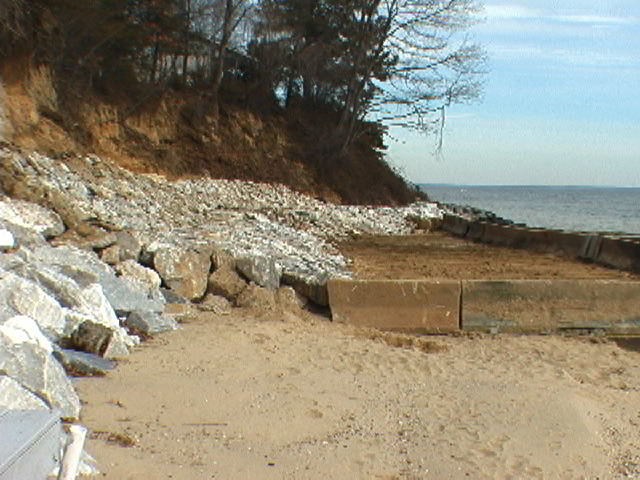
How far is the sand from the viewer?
422 cm

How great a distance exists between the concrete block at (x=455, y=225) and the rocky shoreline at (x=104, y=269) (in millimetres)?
5637

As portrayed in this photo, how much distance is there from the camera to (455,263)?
13008 millimetres

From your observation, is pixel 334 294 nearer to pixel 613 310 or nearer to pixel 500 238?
pixel 613 310

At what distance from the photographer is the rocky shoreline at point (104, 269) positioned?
4695 mm

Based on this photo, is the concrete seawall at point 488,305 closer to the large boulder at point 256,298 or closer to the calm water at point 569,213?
the large boulder at point 256,298

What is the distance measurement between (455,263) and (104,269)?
7.06m

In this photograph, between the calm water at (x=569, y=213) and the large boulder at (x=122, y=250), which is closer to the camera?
the large boulder at (x=122, y=250)

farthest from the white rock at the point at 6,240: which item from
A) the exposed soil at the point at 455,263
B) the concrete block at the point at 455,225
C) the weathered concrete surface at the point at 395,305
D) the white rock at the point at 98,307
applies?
the concrete block at the point at 455,225

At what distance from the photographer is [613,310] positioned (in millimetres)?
8602

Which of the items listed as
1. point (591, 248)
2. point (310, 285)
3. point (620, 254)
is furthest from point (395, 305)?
point (591, 248)

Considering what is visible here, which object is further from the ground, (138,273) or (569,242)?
(138,273)

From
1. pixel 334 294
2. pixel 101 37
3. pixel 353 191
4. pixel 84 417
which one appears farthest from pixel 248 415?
pixel 353 191

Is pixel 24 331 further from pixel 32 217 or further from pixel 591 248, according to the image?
pixel 591 248

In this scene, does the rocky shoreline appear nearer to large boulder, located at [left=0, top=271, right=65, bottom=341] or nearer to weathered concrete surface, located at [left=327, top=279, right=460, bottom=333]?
large boulder, located at [left=0, top=271, right=65, bottom=341]
